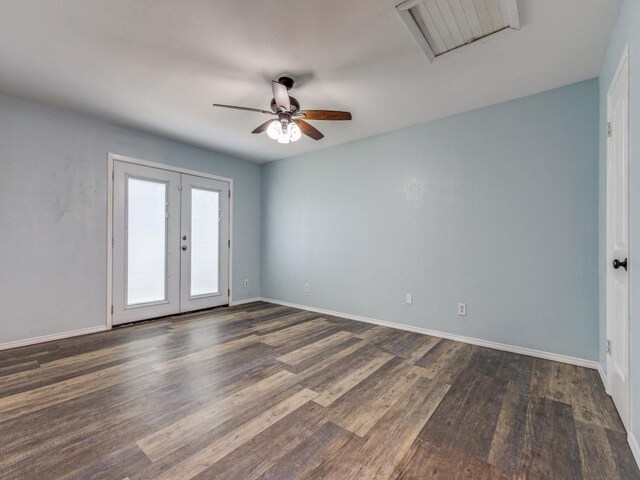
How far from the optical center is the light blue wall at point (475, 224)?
2.56m

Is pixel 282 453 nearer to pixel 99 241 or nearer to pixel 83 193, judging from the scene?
pixel 99 241

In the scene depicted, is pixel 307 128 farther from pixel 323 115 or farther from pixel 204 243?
pixel 204 243

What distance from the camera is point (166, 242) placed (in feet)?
13.3

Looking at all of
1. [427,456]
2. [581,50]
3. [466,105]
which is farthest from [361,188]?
[427,456]

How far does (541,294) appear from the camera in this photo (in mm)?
2709

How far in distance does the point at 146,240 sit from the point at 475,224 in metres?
4.07

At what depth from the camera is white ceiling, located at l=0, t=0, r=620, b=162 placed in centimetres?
180

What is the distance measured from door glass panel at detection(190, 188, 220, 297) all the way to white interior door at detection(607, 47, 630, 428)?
4580mm

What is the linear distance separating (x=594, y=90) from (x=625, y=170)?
1291 millimetres

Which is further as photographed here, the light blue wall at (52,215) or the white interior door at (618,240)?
the light blue wall at (52,215)

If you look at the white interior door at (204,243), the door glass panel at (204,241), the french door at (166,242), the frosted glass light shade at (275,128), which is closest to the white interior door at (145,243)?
the french door at (166,242)

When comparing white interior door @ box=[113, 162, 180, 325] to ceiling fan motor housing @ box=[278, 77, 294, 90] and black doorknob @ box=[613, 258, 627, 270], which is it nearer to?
ceiling fan motor housing @ box=[278, 77, 294, 90]

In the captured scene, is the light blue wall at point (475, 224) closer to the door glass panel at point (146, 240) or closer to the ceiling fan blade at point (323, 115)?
the ceiling fan blade at point (323, 115)

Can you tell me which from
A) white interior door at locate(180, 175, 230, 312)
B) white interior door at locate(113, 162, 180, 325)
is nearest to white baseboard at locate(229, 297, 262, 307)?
white interior door at locate(180, 175, 230, 312)
